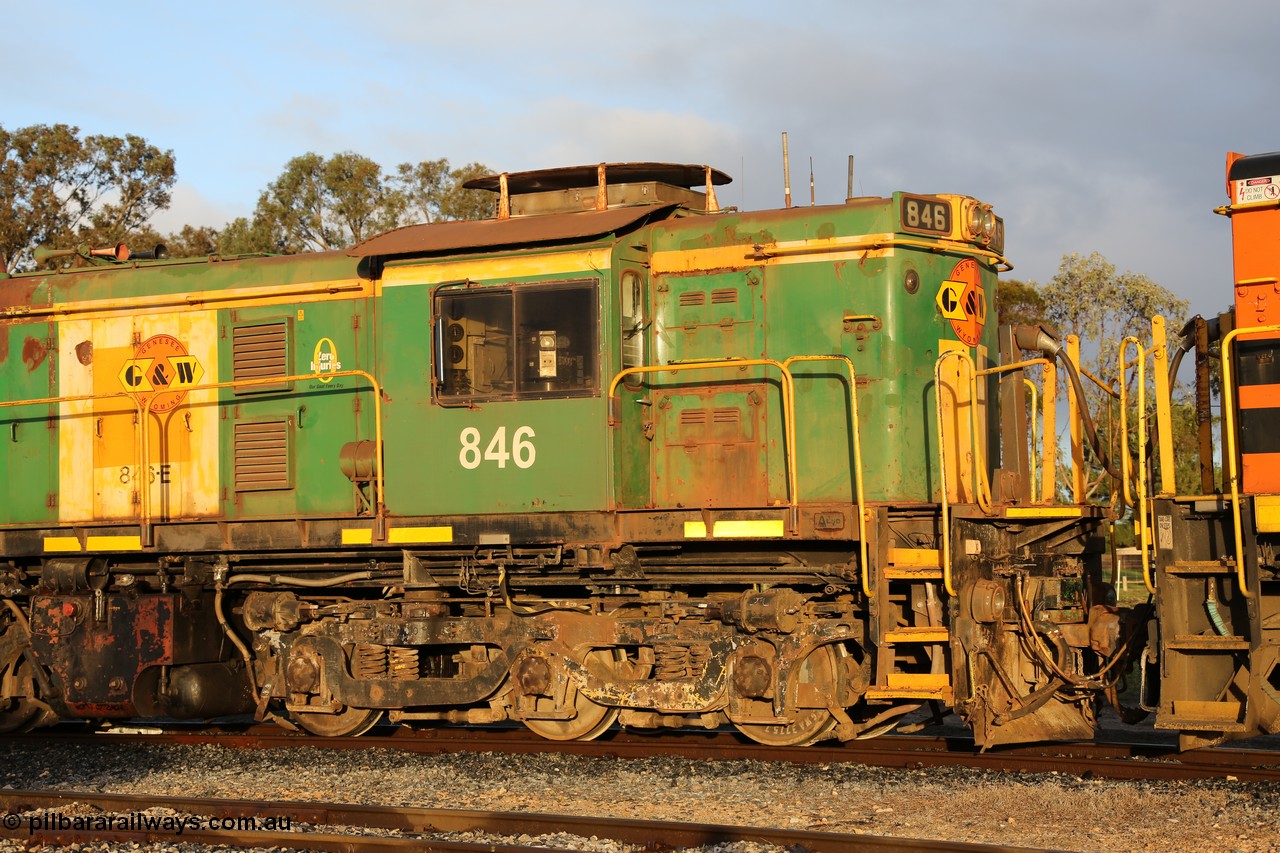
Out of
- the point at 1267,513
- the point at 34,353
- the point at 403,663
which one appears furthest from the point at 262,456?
the point at 1267,513

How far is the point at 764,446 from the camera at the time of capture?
1020cm

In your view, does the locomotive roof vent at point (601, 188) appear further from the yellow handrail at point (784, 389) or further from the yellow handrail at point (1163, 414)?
the yellow handrail at point (1163, 414)

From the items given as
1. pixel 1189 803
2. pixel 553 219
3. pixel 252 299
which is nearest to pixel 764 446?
pixel 553 219

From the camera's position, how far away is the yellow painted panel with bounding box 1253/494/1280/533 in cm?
841

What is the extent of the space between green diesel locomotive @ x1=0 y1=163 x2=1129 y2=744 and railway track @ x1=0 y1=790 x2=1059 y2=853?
221 centimetres

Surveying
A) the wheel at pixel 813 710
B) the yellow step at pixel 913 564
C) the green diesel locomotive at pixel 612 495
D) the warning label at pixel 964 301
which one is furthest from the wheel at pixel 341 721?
the warning label at pixel 964 301

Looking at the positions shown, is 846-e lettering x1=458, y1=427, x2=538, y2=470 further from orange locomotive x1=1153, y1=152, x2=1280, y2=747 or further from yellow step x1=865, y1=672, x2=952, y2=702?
orange locomotive x1=1153, y1=152, x2=1280, y2=747

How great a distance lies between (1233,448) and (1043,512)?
1.57 meters

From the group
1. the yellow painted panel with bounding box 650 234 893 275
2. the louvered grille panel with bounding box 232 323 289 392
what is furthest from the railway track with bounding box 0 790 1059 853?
the yellow painted panel with bounding box 650 234 893 275

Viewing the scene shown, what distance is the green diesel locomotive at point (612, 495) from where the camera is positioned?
9.73 meters

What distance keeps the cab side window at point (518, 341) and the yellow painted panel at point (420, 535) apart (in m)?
1.08

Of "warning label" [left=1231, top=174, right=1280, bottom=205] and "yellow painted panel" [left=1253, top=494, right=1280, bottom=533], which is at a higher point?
"warning label" [left=1231, top=174, right=1280, bottom=205]

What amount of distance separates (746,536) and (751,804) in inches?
79.8

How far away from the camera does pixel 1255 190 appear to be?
8984 millimetres
